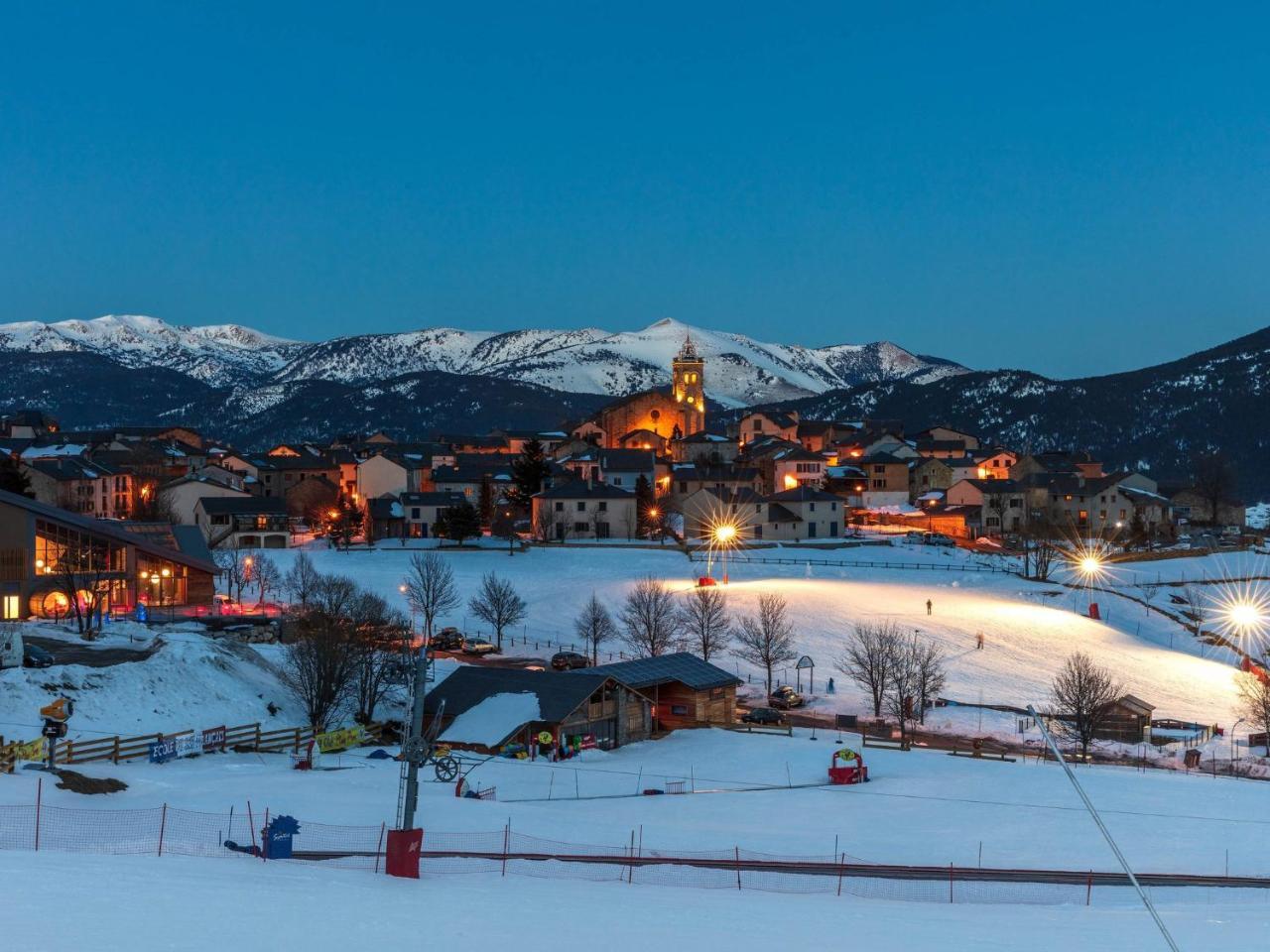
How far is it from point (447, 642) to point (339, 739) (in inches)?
753

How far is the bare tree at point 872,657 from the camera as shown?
150 feet

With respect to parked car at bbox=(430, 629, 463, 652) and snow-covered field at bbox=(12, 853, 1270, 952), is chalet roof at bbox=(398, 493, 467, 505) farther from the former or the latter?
snow-covered field at bbox=(12, 853, 1270, 952)

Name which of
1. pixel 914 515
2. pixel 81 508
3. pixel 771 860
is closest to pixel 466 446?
pixel 81 508

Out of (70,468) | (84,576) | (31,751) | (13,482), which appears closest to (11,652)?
(31,751)

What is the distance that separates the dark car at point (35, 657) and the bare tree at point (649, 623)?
86.9 feet

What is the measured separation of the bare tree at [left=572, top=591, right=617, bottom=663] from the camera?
54062mm

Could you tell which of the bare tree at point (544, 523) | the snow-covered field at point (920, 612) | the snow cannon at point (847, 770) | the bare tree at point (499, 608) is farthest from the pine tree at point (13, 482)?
the snow cannon at point (847, 770)

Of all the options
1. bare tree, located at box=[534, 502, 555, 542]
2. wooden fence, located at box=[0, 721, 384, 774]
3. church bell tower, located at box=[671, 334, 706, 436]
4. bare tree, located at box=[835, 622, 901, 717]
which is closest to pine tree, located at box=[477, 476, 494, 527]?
bare tree, located at box=[534, 502, 555, 542]

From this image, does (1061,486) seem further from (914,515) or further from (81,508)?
(81,508)

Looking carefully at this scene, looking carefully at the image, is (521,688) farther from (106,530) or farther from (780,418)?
(780,418)

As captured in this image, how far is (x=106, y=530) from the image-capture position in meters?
48.7

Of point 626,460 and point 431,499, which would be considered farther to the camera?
point 626,460

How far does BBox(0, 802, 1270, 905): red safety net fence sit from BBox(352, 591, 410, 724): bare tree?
50.9 ft

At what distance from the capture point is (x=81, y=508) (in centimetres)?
9500
